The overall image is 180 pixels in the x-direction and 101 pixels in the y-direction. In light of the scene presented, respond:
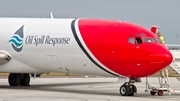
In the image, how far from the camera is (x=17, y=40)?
A: 116 ft

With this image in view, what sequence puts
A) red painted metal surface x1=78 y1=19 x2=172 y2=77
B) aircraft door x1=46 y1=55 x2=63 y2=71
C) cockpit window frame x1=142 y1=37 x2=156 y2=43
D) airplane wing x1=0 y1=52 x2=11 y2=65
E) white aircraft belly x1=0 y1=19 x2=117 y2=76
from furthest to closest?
1. airplane wing x1=0 y1=52 x2=11 y2=65
2. aircraft door x1=46 y1=55 x2=63 y2=71
3. white aircraft belly x1=0 y1=19 x2=117 y2=76
4. cockpit window frame x1=142 y1=37 x2=156 y2=43
5. red painted metal surface x1=78 y1=19 x2=172 y2=77

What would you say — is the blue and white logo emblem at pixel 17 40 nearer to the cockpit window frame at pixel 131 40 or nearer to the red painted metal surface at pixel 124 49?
the red painted metal surface at pixel 124 49

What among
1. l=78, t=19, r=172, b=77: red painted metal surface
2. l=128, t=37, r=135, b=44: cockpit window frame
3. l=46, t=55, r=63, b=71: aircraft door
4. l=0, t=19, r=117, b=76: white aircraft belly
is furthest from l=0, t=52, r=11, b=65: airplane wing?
l=128, t=37, r=135, b=44: cockpit window frame

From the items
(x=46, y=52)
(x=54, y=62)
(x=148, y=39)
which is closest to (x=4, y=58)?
(x=46, y=52)

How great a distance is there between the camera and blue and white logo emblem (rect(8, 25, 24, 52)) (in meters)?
35.2

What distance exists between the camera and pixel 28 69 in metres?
35.5

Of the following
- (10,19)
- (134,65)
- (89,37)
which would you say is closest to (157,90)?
(134,65)

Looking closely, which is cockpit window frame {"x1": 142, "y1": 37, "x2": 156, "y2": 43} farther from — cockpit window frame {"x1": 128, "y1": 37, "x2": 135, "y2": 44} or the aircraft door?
the aircraft door

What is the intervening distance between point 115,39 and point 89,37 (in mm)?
1748

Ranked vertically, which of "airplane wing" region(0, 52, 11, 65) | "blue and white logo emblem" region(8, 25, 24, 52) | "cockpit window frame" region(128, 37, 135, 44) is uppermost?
"blue and white logo emblem" region(8, 25, 24, 52)

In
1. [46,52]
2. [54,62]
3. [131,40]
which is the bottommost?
[54,62]

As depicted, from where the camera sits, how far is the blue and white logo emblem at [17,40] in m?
35.2

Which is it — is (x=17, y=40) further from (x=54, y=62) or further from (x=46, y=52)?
(x=54, y=62)

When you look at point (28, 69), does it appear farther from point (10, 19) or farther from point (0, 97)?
point (0, 97)
